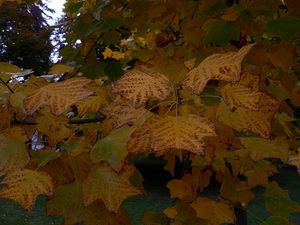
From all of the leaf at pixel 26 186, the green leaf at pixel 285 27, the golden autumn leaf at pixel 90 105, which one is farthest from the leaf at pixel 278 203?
the leaf at pixel 26 186

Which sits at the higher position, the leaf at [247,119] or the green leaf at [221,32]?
the green leaf at [221,32]

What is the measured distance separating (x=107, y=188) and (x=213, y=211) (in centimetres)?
36

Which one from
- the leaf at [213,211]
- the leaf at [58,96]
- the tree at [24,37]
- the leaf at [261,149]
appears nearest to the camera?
the leaf at [58,96]

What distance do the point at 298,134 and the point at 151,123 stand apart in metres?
0.95

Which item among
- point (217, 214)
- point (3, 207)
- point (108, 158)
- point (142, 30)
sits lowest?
point (3, 207)

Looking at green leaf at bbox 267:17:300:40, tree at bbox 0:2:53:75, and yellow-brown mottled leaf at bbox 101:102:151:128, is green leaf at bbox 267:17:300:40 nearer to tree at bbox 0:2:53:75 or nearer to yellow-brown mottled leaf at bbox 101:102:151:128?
yellow-brown mottled leaf at bbox 101:102:151:128

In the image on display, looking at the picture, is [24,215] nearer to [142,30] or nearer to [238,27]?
[142,30]

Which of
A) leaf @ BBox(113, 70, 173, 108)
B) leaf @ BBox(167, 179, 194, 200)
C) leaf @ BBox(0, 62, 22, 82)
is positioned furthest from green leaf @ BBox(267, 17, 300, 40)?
leaf @ BBox(0, 62, 22, 82)

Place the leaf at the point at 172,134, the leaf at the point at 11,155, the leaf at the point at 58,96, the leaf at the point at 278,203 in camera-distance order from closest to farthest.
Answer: the leaf at the point at 172,134
the leaf at the point at 58,96
the leaf at the point at 11,155
the leaf at the point at 278,203

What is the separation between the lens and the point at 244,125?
807 mm

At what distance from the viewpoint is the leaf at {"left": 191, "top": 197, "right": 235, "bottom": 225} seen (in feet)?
3.59

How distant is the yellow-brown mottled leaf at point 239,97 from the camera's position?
2.44 ft

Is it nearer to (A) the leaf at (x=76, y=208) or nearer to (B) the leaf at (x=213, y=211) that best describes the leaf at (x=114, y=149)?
(A) the leaf at (x=76, y=208)

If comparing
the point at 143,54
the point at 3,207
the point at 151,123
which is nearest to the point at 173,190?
the point at 151,123
